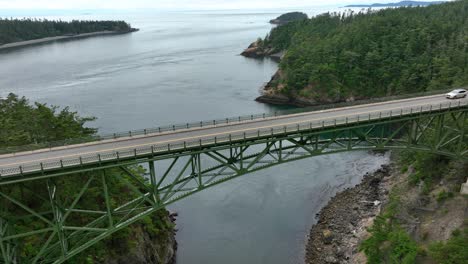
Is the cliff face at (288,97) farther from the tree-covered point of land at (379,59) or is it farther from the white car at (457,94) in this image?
the white car at (457,94)

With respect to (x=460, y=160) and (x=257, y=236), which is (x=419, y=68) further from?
(x=257, y=236)

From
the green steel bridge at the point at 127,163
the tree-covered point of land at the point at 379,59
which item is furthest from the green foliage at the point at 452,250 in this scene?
the tree-covered point of land at the point at 379,59

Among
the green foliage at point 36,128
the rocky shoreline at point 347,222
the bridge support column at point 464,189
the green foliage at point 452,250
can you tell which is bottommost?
the rocky shoreline at point 347,222

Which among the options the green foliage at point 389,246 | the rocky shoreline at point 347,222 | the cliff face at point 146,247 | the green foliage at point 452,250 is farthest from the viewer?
the rocky shoreline at point 347,222

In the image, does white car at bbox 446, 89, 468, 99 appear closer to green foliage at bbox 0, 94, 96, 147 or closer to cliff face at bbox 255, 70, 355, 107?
green foliage at bbox 0, 94, 96, 147

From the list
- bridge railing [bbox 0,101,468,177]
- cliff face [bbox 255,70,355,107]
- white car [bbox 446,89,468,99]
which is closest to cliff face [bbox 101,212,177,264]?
bridge railing [bbox 0,101,468,177]

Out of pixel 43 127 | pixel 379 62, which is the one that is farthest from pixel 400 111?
pixel 379 62
